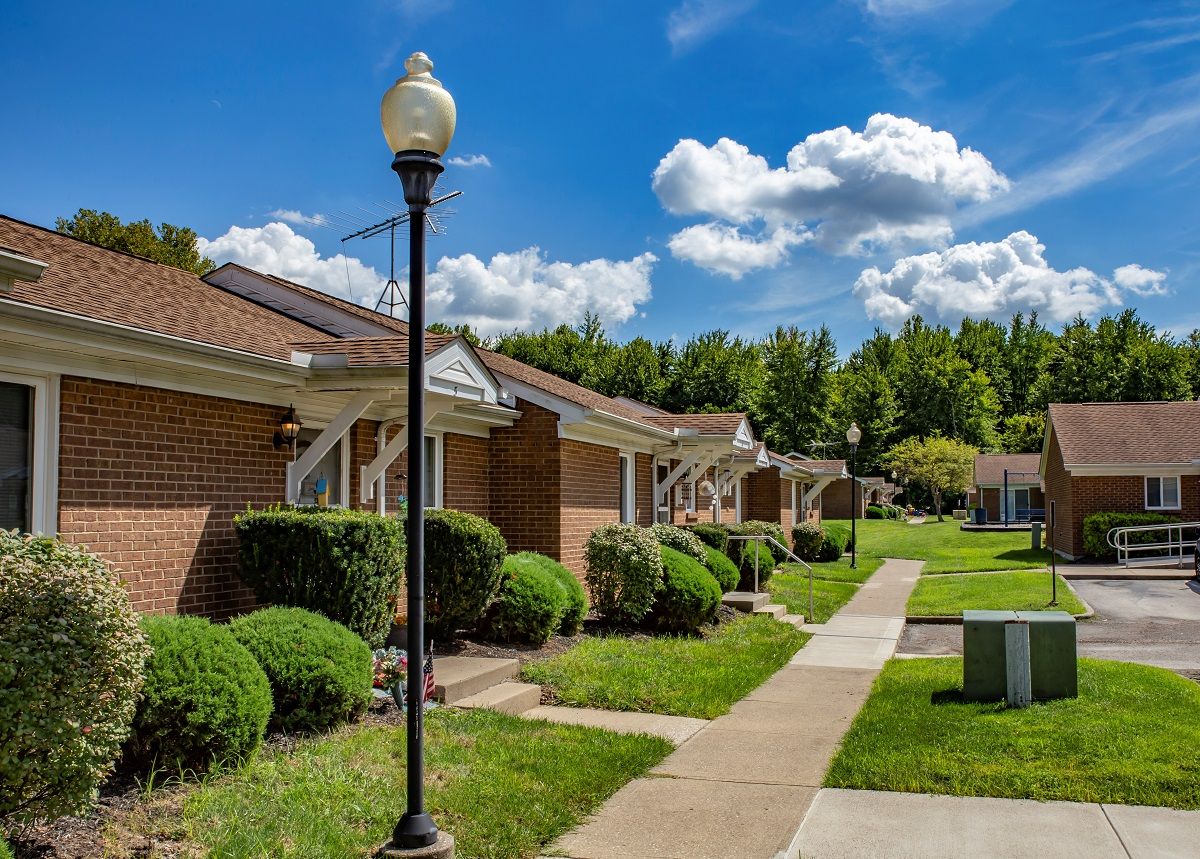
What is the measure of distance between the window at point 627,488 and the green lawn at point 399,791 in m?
9.76

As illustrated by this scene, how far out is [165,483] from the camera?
8008mm

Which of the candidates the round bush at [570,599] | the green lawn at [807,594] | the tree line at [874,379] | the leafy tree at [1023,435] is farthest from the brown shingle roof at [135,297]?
the leafy tree at [1023,435]

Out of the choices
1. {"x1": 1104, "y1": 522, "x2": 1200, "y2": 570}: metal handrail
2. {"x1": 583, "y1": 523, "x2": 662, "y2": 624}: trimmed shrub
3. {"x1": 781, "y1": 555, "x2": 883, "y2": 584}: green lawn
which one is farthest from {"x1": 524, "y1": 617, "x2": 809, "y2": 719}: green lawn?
{"x1": 1104, "y1": 522, "x2": 1200, "y2": 570}: metal handrail

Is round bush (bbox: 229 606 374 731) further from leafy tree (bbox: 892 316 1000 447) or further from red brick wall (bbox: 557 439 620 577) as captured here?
leafy tree (bbox: 892 316 1000 447)

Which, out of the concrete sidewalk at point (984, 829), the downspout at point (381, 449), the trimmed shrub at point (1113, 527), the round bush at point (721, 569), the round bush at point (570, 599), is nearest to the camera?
the concrete sidewalk at point (984, 829)

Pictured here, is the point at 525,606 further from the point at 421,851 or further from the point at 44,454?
the point at 421,851

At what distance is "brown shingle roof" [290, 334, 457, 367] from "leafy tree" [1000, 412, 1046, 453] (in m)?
72.4

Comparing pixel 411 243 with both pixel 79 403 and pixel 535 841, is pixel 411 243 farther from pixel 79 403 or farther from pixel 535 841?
pixel 79 403

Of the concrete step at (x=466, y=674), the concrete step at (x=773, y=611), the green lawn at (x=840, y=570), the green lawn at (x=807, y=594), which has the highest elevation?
the concrete step at (x=466, y=674)

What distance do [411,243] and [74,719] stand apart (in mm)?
2680

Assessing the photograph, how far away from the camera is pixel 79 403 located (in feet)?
23.8

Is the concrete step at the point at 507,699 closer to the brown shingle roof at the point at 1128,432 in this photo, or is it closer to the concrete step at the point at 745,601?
the concrete step at the point at 745,601

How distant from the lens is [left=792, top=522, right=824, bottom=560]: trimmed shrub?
30.9m

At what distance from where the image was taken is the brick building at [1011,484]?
5728 cm
